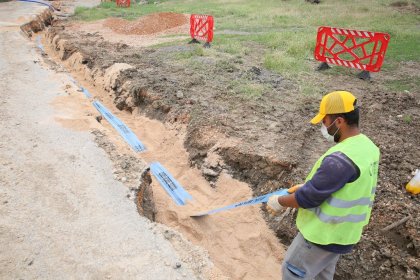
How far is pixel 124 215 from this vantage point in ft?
13.6

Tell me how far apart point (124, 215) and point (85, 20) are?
18097 millimetres

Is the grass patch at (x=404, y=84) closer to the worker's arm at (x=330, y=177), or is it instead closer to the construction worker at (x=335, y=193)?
the construction worker at (x=335, y=193)

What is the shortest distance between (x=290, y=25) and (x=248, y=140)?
1170cm

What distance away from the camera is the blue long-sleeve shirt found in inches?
95.7

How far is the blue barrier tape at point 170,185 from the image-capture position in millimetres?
5535

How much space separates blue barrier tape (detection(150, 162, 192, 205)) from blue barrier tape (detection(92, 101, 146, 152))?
66cm

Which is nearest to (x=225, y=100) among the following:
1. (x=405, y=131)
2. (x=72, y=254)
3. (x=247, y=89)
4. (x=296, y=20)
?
(x=247, y=89)

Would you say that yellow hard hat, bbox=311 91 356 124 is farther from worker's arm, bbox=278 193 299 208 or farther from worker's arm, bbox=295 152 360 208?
worker's arm, bbox=278 193 299 208

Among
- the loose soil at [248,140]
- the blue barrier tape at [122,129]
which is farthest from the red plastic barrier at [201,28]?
the blue barrier tape at [122,129]

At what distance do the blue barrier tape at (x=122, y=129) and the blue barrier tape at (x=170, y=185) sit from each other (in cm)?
66

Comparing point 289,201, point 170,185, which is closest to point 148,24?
point 170,185

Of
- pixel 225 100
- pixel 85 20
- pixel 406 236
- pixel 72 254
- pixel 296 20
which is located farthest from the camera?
pixel 85 20

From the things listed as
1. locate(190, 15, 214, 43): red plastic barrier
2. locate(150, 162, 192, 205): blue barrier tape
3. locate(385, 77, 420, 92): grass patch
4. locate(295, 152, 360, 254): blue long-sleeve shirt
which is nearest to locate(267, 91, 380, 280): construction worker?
locate(295, 152, 360, 254): blue long-sleeve shirt

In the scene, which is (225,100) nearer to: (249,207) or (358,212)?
(249,207)
